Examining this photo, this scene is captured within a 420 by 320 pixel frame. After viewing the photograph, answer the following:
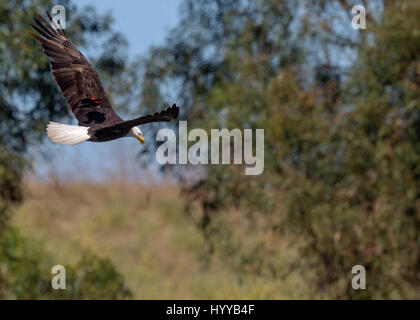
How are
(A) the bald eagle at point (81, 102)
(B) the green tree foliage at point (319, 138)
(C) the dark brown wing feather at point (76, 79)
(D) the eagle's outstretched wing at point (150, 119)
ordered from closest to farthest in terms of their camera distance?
(D) the eagle's outstretched wing at point (150, 119) < (A) the bald eagle at point (81, 102) < (C) the dark brown wing feather at point (76, 79) < (B) the green tree foliage at point (319, 138)

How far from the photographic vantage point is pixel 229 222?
1220 centimetres

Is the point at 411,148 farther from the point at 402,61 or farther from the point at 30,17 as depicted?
the point at 30,17

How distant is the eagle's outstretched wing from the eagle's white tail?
0.14 m

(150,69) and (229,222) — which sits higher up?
(150,69)

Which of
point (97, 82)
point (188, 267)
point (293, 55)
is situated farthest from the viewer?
point (188, 267)

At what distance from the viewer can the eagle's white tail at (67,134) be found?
4.64 meters

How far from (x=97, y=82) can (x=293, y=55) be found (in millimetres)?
6437

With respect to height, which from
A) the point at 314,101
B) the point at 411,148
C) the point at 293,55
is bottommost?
the point at 411,148

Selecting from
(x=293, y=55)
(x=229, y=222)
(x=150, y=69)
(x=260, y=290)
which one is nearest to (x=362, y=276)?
(x=260, y=290)

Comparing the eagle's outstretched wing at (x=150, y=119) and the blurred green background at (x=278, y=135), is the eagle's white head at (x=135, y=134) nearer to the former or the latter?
the eagle's outstretched wing at (x=150, y=119)

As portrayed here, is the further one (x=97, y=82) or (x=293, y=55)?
(x=293, y=55)

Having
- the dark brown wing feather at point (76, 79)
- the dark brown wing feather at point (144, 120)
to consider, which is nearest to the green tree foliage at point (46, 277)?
the dark brown wing feather at point (76, 79)

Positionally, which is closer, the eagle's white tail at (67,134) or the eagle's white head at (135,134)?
the eagle's white tail at (67,134)
